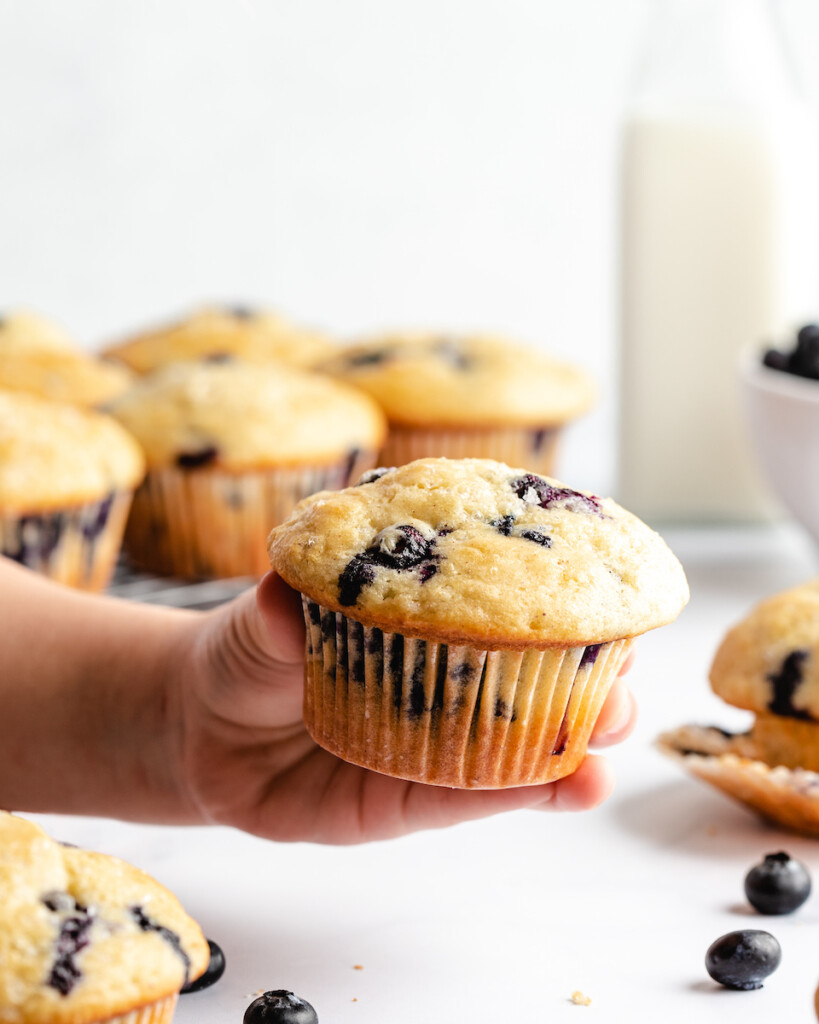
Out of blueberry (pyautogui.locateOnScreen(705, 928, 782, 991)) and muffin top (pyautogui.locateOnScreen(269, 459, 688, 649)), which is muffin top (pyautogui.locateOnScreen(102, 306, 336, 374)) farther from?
blueberry (pyautogui.locateOnScreen(705, 928, 782, 991))

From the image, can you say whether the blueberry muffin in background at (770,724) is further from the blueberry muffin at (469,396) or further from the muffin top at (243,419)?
the blueberry muffin at (469,396)

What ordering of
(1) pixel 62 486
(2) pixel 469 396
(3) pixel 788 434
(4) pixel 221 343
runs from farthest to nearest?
(4) pixel 221 343, (2) pixel 469 396, (3) pixel 788 434, (1) pixel 62 486

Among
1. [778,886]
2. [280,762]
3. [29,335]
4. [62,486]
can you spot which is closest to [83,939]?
[280,762]

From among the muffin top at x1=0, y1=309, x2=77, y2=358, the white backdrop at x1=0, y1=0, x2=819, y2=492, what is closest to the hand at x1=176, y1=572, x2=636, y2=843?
the muffin top at x1=0, y1=309, x2=77, y2=358

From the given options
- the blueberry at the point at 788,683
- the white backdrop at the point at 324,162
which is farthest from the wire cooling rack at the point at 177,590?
the white backdrop at the point at 324,162

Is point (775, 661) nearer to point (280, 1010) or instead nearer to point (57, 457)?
point (280, 1010)
